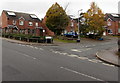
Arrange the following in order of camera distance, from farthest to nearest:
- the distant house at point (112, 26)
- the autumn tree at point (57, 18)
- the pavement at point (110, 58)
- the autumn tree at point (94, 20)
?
the distant house at point (112, 26) → the autumn tree at point (94, 20) → the autumn tree at point (57, 18) → the pavement at point (110, 58)

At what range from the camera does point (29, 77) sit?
824 cm

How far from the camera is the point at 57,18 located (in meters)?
46.1

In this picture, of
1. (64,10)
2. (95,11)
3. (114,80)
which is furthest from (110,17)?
(114,80)

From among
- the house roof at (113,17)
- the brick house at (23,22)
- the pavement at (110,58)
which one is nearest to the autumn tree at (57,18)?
the brick house at (23,22)

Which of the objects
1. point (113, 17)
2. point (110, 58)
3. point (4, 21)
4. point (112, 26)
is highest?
point (113, 17)

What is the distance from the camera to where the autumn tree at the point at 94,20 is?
155 ft

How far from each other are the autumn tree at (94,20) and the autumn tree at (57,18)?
665 cm

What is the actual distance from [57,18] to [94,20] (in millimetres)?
10207

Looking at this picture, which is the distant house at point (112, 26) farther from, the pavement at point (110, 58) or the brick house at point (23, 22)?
the pavement at point (110, 58)

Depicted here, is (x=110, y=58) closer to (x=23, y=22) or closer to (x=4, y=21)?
(x=23, y=22)

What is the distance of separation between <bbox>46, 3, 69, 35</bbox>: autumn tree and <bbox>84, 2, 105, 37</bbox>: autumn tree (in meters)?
6.65

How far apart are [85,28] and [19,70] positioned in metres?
41.5

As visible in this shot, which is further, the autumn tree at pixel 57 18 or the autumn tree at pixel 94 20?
the autumn tree at pixel 94 20

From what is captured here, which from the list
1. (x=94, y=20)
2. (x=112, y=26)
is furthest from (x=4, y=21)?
(x=112, y=26)
